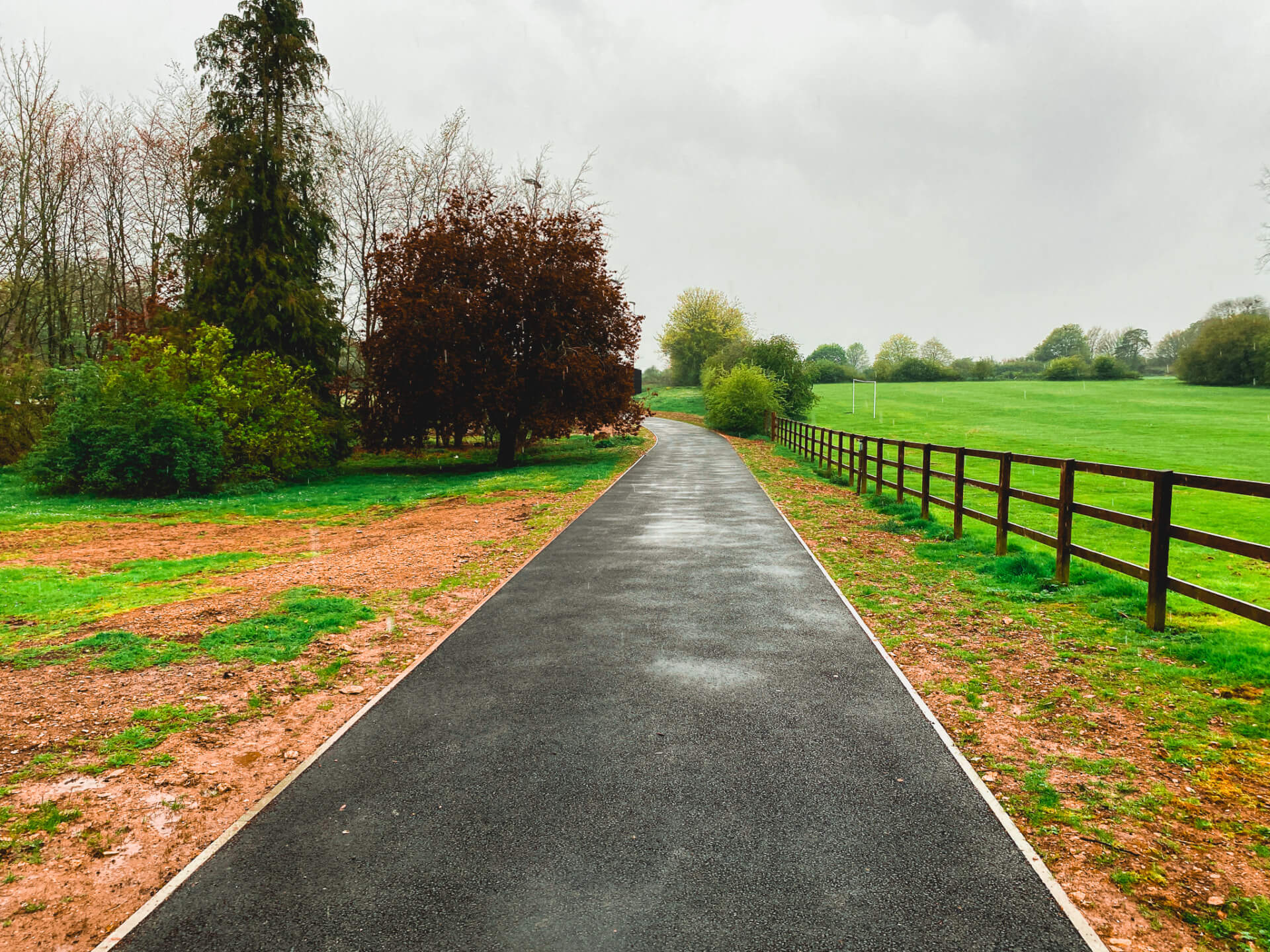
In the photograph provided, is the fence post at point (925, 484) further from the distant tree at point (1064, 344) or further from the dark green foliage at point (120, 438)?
the distant tree at point (1064, 344)

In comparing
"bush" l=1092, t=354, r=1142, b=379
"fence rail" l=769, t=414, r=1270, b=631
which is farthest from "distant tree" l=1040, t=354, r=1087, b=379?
"fence rail" l=769, t=414, r=1270, b=631

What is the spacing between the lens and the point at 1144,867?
3.06 m

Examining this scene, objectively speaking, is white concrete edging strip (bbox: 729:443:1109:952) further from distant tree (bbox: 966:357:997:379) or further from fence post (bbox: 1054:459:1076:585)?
distant tree (bbox: 966:357:997:379)

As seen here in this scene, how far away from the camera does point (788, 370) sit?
47.5 meters

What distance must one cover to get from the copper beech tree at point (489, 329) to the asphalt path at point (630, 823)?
60.5 feet

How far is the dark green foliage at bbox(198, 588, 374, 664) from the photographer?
5.98 m

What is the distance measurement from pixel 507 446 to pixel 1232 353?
7884 cm

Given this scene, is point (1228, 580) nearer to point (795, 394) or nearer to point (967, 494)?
point (967, 494)

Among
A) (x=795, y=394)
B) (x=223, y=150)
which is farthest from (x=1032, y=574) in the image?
(x=795, y=394)

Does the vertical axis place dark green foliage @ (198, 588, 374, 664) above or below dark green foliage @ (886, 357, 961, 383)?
below

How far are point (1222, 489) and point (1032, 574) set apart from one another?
107 inches

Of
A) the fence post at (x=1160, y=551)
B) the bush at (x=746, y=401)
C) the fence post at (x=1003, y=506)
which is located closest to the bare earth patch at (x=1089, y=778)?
the fence post at (x=1160, y=551)

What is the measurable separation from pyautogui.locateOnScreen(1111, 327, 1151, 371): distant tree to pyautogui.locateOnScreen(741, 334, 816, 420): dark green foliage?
9499cm

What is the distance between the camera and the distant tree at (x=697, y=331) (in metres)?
90.5
